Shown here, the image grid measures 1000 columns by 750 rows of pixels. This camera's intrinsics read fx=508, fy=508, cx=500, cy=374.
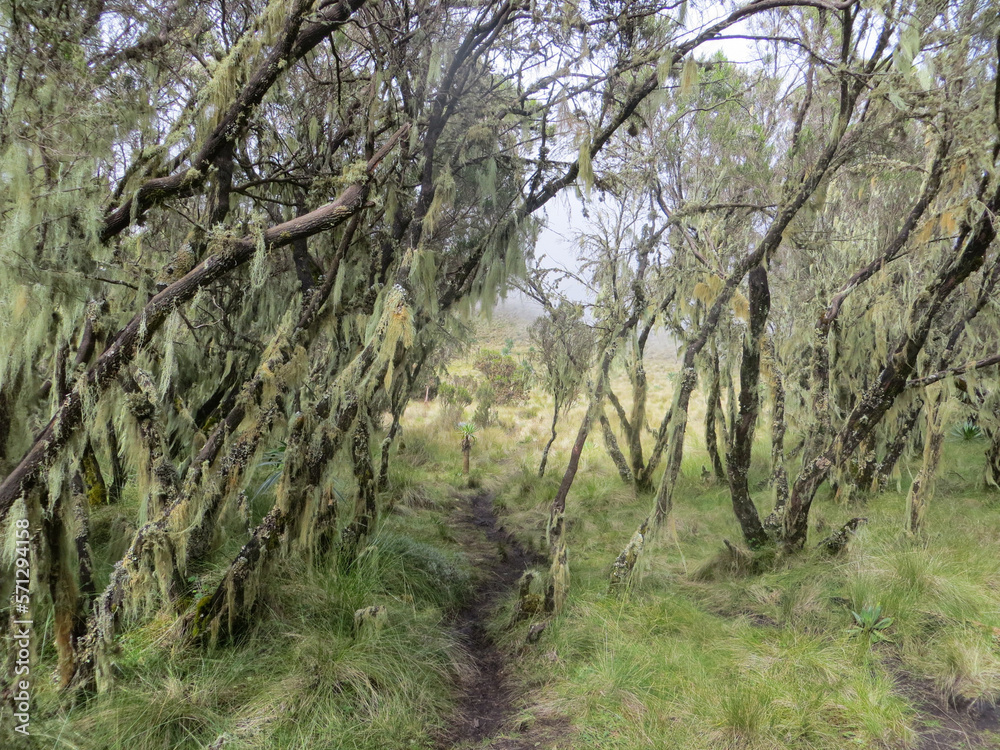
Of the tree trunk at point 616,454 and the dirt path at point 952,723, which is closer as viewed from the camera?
the dirt path at point 952,723

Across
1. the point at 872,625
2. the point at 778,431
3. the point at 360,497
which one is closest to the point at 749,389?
the point at 778,431

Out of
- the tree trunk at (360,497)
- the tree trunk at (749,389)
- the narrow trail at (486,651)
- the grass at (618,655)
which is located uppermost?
the tree trunk at (749,389)

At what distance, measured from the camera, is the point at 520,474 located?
33.6ft

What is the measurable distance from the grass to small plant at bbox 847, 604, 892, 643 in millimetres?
45

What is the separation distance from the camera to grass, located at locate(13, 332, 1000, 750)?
8.44 ft

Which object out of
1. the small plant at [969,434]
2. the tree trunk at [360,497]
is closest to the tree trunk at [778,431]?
the tree trunk at [360,497]

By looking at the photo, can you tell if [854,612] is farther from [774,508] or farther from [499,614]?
[499,614]

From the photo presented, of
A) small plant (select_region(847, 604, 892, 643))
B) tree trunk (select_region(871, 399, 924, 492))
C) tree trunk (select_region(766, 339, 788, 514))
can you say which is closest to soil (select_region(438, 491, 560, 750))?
small plant (select_region(847, 604, 892, 643))

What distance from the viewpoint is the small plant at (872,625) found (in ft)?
10.9

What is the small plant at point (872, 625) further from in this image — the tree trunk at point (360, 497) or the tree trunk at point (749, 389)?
the tree trunk at point (360, 497)

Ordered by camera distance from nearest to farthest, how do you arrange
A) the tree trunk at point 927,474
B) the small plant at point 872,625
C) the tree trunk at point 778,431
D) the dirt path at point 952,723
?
the dirt path at point 952,723 < the small plant at point 872,625 < the tree trunk at point 927,474 < the tree trunk at point 778,431

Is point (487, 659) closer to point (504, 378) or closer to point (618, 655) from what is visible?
point (618, 655)

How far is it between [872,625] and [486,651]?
107 inches

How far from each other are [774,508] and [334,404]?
4367 mm
